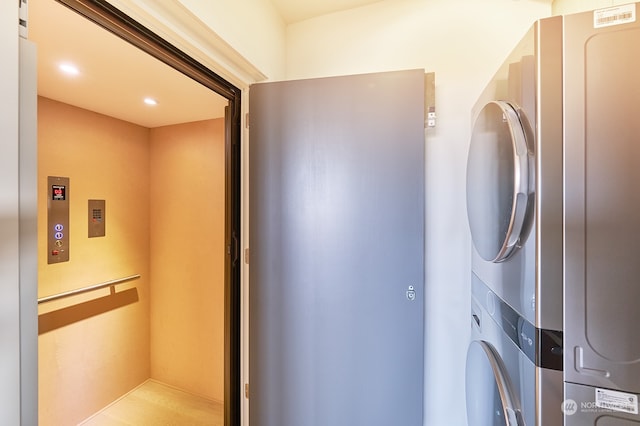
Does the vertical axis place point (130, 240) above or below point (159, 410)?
above

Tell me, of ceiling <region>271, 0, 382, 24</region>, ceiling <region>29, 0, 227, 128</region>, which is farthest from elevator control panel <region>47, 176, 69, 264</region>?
ceiling <region>271, 0, 382, 24</region>

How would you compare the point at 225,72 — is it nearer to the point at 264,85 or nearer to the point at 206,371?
the point at 264,85

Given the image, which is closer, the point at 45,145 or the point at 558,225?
the point at 558,225

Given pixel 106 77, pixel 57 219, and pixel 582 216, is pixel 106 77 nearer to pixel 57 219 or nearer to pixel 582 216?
→ pixel 57 219

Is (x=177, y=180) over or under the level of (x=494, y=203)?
over

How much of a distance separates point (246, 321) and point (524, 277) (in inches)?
50.1

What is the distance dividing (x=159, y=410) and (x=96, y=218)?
151 cm

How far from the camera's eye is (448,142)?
4.46ft

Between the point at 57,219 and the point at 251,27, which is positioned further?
the point at 57,219

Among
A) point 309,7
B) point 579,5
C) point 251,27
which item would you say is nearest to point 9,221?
point 251,27

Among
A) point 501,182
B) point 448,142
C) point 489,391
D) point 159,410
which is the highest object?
point 448,142

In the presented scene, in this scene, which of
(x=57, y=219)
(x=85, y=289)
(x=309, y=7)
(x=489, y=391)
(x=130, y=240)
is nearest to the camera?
(x=489, y=391)

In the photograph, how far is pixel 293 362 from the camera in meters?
1.34

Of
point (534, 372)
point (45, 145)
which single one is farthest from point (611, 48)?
point (45, 145)
